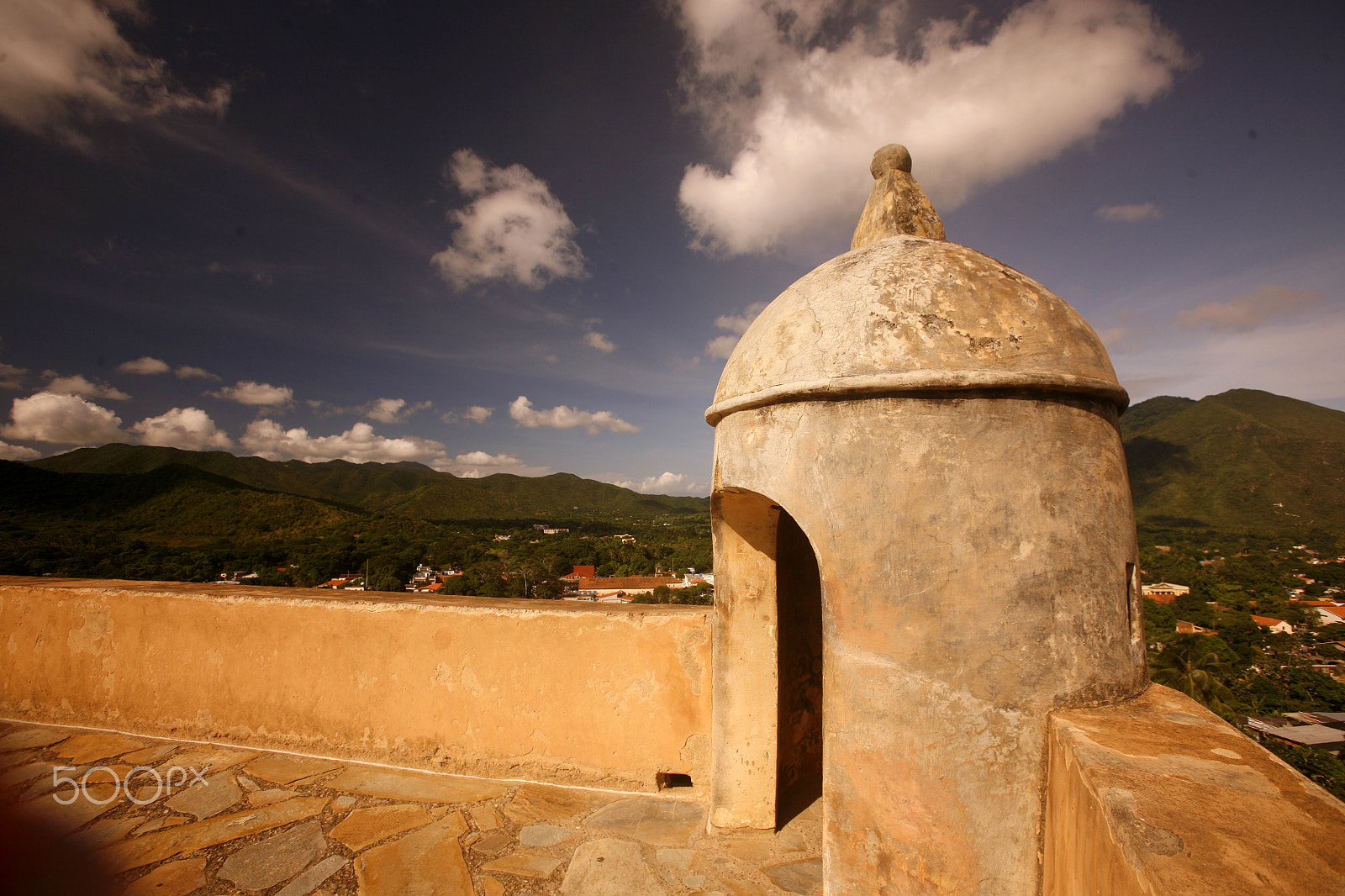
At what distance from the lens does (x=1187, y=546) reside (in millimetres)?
51875

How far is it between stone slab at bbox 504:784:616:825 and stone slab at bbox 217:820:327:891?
801 mm

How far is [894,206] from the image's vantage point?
2568 millimetres

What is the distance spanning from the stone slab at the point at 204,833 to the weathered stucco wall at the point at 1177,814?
3027 millimetres

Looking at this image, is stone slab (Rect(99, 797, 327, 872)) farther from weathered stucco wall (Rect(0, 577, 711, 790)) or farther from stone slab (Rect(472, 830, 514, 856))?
stone slab (Rect(472, 830, 514, 856))

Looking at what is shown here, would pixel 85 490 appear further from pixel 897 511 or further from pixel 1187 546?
pixel 1187 546

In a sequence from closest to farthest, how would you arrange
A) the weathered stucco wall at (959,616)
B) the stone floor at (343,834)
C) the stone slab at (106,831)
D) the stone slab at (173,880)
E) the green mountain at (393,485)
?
the weathered stucco wall at (959,616)
the stone slab at (173,880)
the stone floor at (343,834)
the stone slab at (106,831)
the green mountain at (393,485)

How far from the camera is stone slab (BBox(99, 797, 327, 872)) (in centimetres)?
225

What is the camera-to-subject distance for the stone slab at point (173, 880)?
206cm

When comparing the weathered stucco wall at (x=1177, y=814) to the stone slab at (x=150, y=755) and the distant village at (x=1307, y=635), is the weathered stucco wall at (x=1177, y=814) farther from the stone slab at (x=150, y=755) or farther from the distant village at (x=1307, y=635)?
the distant village at (x=1307, y=635)

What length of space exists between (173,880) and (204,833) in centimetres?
33

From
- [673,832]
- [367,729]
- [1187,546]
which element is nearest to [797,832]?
[673,832]

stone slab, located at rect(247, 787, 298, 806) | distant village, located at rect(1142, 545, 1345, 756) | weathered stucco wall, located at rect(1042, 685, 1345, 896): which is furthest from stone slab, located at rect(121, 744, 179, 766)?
distant village, located at rect(1142, 545, 1345, 756)

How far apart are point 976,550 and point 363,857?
266 centimetres

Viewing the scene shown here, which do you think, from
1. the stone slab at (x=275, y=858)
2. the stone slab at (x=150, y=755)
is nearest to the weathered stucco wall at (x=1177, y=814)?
the stone slab at (x=275, y=858)
